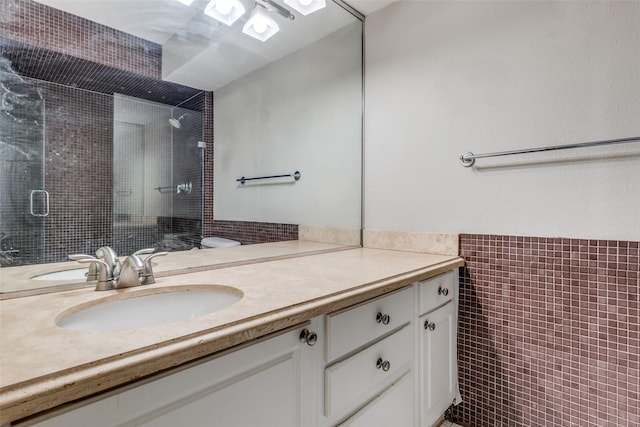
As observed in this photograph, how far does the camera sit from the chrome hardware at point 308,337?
82cm

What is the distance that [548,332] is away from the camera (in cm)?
129

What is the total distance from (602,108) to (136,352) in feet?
5.30

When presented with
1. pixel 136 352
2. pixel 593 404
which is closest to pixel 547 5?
pixel 593 404

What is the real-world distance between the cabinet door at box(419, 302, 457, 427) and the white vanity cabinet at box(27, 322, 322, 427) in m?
0.62

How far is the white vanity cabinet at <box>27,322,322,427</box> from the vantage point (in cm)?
53

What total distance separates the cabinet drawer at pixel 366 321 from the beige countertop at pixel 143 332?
0.17 feet

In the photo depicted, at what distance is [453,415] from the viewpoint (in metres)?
1.53

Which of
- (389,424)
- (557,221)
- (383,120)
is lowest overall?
(389,424)

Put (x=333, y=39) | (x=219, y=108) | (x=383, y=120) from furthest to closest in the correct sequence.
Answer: (x=333, y=39), (x=383, y=120), (x=219, y=108)

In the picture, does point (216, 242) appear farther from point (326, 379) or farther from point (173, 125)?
point (326, 379)

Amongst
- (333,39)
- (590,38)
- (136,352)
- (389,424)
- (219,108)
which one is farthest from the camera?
(333,39)

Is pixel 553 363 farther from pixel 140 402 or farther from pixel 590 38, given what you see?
pixel 140 402

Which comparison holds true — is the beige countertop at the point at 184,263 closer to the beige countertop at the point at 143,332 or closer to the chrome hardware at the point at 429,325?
the beige countertop at the point at 143,332

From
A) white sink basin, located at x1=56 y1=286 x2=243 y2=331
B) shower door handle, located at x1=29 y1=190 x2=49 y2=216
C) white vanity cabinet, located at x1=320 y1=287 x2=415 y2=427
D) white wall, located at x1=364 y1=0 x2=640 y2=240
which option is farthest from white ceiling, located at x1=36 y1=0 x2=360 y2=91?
white vanity cabinet, located at x1=320 y1=287 x2=415 y2=427
